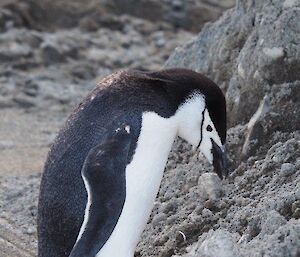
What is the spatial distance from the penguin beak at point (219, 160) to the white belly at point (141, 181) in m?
0.27

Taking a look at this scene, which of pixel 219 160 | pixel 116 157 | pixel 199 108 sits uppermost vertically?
pixel 199 108

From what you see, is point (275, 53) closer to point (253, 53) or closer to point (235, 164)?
point (253, 53)

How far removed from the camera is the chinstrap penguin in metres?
3.64

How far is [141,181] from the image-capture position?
3.78 m

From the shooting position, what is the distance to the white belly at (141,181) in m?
3.67

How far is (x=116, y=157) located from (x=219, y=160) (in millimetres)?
604

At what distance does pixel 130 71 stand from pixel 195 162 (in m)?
0.67

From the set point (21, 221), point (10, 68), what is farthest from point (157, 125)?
point (10, 68)

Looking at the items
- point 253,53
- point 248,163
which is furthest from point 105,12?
point 248,163

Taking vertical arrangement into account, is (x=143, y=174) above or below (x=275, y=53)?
below

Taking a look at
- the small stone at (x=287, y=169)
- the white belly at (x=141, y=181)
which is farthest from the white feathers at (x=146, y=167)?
the small stone at (x=287, y=169)

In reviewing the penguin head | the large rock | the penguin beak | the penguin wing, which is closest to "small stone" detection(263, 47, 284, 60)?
the large rock

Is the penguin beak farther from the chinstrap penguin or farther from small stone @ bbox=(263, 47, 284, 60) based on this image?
small stone @ bbox=(263, 47, 284, 60)

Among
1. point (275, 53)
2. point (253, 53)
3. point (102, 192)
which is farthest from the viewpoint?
point (253, 53)
